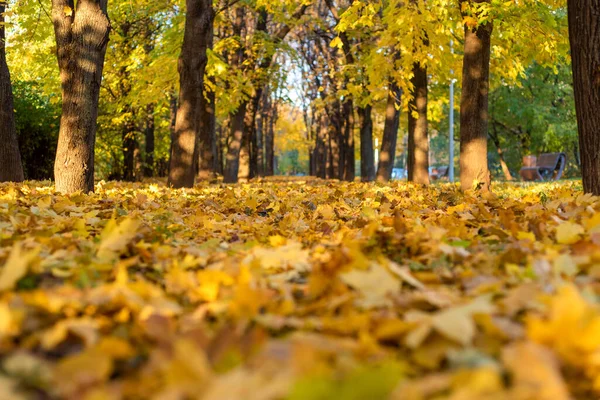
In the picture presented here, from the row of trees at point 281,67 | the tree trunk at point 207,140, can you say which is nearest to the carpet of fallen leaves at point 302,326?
the row of trees at point 281,67

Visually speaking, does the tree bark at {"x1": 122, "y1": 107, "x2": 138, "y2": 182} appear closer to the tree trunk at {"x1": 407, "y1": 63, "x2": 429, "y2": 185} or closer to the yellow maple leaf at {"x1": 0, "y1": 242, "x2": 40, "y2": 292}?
the tree trunk at {"x1": 407, "y1": 63, "x2": 429, "y2": 185}

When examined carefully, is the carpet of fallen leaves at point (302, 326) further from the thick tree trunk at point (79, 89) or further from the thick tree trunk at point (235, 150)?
the thick tree trunk at point (235, 150)

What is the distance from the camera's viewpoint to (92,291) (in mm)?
1672

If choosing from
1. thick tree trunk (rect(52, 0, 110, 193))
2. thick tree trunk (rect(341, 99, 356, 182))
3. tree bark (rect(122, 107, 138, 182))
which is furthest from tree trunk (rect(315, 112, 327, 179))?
thick tree trunk (rect(52, 0, 110, 193))

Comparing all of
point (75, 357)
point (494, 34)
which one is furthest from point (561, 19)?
point (75, 357)

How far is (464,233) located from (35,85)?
62.8 feet

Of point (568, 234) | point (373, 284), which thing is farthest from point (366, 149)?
point (373, 284)

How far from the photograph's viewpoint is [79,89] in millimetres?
7816

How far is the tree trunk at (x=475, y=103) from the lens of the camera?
9203 mm

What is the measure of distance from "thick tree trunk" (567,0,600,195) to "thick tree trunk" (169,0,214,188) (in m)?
7.37

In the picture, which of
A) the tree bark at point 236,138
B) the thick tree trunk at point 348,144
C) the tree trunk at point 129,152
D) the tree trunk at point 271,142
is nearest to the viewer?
the tree bark at point 236,138

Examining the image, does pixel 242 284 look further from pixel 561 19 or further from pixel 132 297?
pixel 561 19

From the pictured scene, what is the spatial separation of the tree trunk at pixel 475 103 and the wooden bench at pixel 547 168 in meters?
16.9

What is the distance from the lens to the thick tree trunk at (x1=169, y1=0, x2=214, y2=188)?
440 inches
